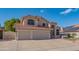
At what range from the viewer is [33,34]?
670 centimetres

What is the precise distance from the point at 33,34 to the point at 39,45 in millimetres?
261

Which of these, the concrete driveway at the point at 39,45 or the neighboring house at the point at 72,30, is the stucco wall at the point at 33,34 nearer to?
the concrete driveway at the point at 39,45

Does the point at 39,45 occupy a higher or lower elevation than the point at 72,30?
lower

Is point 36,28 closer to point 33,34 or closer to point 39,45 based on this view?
point 33,34

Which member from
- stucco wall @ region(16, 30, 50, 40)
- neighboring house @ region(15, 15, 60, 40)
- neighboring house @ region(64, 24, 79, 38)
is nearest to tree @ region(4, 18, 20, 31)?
neighboring house @ region(15, 15, 60, 40)

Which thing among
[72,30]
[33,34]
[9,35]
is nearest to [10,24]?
[9,35]

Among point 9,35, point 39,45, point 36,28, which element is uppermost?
point 36,28

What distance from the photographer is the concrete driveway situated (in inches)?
260

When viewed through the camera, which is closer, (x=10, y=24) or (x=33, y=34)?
(x=10, y=24)

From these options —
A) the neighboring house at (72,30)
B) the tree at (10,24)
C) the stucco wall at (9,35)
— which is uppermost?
Result: the tree at (10,24)

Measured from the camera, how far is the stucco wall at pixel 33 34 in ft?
21.9

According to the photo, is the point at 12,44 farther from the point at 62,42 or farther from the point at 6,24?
the point at 62,42

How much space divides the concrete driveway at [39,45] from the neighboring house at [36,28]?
4.1 inches

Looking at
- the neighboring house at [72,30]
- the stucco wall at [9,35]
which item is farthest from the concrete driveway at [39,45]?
the neighboring house at [72,30]
